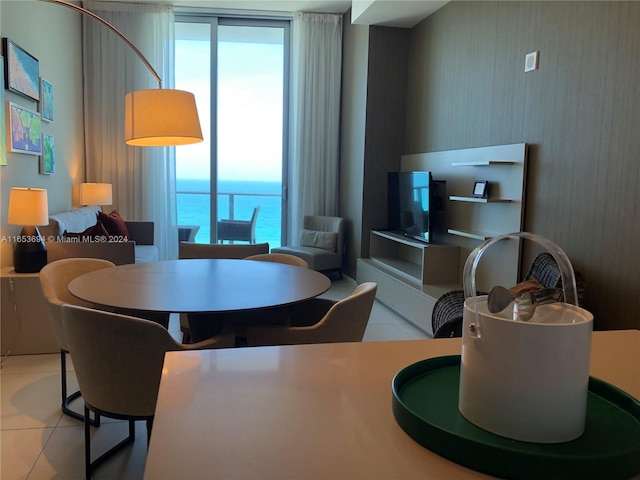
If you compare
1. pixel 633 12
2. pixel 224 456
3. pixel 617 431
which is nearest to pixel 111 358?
pixel 224 456

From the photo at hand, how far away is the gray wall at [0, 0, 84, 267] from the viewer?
4.04 meters

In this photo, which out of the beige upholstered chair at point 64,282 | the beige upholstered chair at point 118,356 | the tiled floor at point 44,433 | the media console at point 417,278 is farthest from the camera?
the media console at point 417,278

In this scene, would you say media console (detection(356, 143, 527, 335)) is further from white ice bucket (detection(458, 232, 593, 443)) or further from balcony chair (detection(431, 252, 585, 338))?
white ice bucket (detection(458, 232, 593, 443))

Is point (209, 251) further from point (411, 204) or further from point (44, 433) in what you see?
point (411, 204)

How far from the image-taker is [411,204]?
16.6ft

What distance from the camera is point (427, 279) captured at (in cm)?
458

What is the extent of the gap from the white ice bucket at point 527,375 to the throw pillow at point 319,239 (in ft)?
18.0

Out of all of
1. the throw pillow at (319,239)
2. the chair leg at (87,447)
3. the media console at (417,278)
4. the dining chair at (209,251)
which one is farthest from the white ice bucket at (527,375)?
the throw pillow at (319,239)

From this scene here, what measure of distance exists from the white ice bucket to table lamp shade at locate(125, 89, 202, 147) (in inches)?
92.0

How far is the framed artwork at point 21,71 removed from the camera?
3.92 metres

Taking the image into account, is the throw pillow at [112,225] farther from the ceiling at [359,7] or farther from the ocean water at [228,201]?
the ceiling at [359,7]

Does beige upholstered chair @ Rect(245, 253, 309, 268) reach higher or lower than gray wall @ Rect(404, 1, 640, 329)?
lower

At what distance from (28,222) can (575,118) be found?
3.54m

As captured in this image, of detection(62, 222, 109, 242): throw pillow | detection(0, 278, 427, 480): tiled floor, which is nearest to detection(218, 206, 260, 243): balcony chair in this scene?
detection(62, 222, 109, 242): throw pillow
